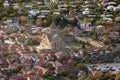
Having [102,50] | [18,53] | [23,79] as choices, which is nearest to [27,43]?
[18,53]

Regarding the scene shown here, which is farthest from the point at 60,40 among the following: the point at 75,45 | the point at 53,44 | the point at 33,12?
the point at 33,12

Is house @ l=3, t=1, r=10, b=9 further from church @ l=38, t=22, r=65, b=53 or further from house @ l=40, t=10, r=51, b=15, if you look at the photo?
church @ l=38, t=22, r=65, b=53

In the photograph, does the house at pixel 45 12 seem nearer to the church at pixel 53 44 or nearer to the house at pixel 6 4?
the house at pixel 6 4

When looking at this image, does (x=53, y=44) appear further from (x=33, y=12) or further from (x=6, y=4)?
(x=6, y=4)

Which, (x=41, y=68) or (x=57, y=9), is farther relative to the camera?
(x=57, y=9)

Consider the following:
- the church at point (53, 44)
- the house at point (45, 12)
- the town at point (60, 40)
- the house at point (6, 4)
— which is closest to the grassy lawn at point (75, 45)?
the town at point (60, 40)

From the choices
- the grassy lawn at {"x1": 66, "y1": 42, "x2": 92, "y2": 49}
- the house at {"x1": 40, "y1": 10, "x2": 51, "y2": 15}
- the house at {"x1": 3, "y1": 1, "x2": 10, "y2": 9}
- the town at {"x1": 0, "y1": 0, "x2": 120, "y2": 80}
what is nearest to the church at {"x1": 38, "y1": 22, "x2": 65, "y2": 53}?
the town at {"x1": 0, "y1": 0, "x2": 120, "y2": 80}

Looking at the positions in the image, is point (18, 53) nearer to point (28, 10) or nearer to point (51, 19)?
point (51, 19)

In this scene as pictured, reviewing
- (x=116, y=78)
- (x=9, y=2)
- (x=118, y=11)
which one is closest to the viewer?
(x=116, y=78)

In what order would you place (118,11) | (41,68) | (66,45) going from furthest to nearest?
1. (118,11)
2. (66,45)
3. (41,68)
